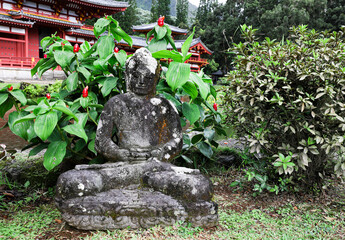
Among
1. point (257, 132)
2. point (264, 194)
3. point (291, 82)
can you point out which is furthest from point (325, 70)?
point (264, 194)

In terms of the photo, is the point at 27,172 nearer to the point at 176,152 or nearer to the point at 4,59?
the point at 176,152

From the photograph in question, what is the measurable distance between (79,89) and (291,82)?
2505 millimetres

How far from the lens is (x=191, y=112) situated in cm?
331

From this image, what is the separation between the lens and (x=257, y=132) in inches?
133

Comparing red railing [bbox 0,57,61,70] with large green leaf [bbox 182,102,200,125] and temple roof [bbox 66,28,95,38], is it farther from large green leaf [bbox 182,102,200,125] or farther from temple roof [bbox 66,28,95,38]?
large green leaf [bbox 182,102,200,125]

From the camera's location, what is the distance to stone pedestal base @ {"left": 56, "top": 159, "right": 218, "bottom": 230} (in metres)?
2.45

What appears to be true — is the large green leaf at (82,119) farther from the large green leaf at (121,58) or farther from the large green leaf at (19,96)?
the large green leaf at (121,58)

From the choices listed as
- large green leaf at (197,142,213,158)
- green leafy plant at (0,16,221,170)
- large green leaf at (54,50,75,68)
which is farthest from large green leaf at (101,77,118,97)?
large green leaf at (197,142,213,158)

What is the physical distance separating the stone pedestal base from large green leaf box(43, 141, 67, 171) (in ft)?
1.08

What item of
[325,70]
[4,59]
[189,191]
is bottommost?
[4,59]

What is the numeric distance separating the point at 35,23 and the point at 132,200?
18819 mm

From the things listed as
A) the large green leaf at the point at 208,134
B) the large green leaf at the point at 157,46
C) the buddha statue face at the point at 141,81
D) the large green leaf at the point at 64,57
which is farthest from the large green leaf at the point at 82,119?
the large green leaf at the point at 208,134

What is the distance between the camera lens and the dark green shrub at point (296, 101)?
3.04m

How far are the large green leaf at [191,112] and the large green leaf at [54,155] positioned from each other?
1336 millimetres
